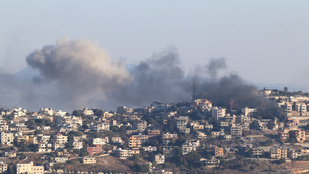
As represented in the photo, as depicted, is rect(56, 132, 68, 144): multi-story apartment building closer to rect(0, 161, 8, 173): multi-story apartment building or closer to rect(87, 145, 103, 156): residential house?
rect(87, 145, 103, 156): residential house

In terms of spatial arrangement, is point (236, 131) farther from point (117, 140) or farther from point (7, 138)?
A: point (7, 138)

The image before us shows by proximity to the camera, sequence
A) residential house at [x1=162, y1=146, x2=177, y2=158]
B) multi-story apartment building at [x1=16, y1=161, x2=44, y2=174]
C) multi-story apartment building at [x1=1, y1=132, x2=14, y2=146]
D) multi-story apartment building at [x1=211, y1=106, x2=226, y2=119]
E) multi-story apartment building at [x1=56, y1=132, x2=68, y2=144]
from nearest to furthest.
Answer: multi-story apartment building at [x1=16, y1=161, x2=44, y2=174]
residential house at [x1=162, y1=146, x2=177, y2=158]
multi-story apartment building at [x1=1, y1=132, x2=14, y2=146]
multi-story apartment building at [x1=56, y1=132, x2=68, y2=144]
multi-story apartment building at [x1=211, y1=106, x2=226, y2=119]

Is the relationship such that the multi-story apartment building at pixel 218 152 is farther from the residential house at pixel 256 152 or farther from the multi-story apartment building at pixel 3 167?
the multi-story apartment building at pixel 3 167

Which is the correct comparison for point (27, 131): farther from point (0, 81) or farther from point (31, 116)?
point (0, 81)

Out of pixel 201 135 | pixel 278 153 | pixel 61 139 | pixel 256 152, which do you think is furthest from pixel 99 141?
pixel 278 153

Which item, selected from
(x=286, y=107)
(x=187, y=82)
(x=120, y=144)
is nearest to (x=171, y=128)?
(x=120, y=144)

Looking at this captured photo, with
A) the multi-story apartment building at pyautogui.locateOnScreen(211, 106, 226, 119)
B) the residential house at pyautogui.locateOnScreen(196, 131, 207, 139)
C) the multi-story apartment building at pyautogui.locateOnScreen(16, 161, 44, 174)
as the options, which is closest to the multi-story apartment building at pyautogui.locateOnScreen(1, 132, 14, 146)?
the multi-story apartment building at pyautogui.locateOnScreen(16, 161, 44, 174)

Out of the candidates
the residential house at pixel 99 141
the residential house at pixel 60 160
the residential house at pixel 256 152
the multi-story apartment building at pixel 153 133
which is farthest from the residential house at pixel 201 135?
the residential house at pixel 60 160

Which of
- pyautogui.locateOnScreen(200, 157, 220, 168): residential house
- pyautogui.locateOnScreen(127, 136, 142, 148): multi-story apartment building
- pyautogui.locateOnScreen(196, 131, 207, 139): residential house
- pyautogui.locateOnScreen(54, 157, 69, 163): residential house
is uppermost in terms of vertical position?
→ pyautogui.locateOnScreen(196, 131, 207, 139): residential house

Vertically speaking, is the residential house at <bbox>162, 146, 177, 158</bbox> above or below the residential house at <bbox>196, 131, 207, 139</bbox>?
below
